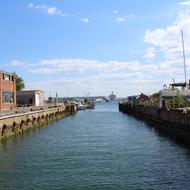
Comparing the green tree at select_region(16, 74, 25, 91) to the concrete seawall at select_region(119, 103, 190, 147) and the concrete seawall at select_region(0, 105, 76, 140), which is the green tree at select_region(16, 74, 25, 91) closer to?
the concrete seawall at select_region(0, 105, 76, 140)

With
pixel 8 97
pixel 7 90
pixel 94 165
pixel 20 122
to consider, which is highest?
pixel 7 90

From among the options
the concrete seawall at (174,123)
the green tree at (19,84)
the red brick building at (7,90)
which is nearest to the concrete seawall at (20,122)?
the red brick building at (7,90)

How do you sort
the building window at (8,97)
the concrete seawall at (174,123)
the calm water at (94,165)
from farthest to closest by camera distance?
the building window at (8,97), the concrete seawall at (174,123), the calm water at (94,165)

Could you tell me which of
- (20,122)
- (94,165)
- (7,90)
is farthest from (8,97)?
(94,165)

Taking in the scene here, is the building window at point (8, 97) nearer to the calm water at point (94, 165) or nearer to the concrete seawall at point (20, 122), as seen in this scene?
the concrete seawall at point (20, 122)

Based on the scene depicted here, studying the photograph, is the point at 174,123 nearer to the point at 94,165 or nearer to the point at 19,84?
the point at 94,165

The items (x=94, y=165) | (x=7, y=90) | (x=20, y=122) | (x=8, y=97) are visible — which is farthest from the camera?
Answer: (x=8, y=97)

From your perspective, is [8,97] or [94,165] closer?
[94,165]

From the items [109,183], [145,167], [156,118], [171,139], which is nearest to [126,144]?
[171,139]

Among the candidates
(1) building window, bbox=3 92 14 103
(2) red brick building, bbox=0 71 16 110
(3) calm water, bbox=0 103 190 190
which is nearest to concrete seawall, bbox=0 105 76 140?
(3) calm water, bbox=0 103 190 190

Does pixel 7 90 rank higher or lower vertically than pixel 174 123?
higher

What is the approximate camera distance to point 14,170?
112 ft

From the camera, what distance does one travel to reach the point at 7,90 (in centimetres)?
9525

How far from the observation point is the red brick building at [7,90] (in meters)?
90.6
